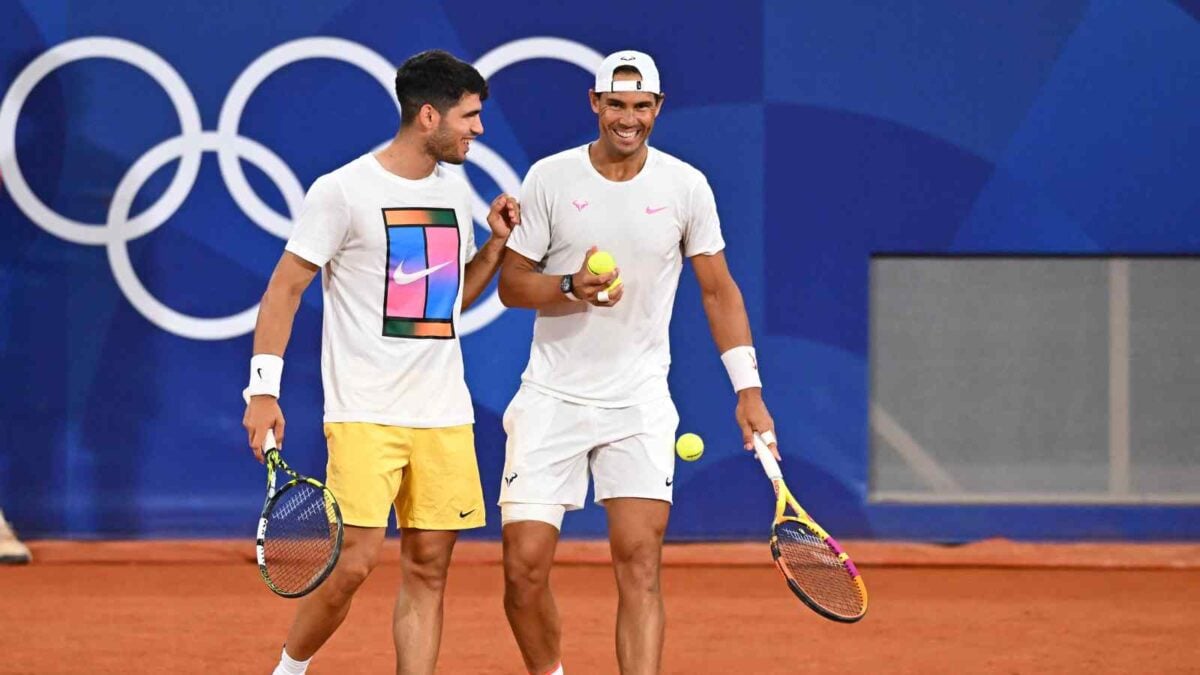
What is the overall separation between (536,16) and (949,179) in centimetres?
226

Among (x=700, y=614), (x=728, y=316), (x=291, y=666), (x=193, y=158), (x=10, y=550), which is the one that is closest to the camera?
(x=291, y=666)

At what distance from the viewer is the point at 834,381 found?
920 cm

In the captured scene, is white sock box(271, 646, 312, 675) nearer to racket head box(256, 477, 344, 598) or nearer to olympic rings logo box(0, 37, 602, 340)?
racket head box(256, 477, 344, 598)

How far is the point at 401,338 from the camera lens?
521 centimetres

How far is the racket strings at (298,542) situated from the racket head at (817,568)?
126 centimetres

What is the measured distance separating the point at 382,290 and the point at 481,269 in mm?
369

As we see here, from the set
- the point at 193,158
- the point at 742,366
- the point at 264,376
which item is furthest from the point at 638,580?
the point at 193,158

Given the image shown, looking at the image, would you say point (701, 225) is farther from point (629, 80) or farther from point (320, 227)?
point (320, 227)

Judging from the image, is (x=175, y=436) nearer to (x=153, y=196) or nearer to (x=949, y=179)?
(x=153, y=196)

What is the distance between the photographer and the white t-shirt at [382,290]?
517 centimetres

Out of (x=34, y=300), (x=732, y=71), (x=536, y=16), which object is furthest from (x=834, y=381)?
(x=34, y=300)

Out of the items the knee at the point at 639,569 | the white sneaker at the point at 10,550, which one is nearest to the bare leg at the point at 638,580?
the knee at the point at 639,569

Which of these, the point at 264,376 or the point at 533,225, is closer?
the point at 264,376

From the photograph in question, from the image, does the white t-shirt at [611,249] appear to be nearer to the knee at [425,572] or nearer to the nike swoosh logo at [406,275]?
the nike swoosh logo at [406,275]
